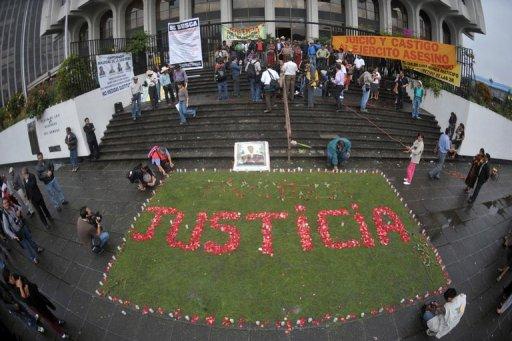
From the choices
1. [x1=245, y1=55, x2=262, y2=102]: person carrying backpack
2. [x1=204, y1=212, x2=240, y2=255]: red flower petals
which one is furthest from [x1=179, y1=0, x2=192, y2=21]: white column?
[x1=204, y1=212, x2=240, y2=255]: red flower petals

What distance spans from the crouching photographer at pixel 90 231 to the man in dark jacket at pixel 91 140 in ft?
21.3

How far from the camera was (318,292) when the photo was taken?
21.9 ft

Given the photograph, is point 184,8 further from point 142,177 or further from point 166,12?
point 142,177

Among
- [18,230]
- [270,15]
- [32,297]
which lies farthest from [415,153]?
[270,15]

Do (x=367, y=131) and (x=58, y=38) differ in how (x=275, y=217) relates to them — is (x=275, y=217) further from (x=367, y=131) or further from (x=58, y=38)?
(x=58, y=38)

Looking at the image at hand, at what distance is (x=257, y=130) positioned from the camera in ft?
42.8

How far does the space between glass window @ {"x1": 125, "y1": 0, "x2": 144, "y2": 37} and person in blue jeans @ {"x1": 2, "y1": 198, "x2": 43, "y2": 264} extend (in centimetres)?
2470

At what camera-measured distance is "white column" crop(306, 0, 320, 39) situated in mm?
24609

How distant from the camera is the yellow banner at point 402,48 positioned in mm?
15406

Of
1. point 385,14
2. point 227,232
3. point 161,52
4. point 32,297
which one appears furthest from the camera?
point 385,14

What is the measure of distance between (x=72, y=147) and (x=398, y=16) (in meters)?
30.5

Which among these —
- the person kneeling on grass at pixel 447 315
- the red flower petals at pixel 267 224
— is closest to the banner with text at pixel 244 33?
the red flower petals at pixel 267 224

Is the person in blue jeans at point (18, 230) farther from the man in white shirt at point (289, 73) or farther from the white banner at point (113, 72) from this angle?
the man in white shirt at point (289, 73)

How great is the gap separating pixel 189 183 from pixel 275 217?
3.28m
